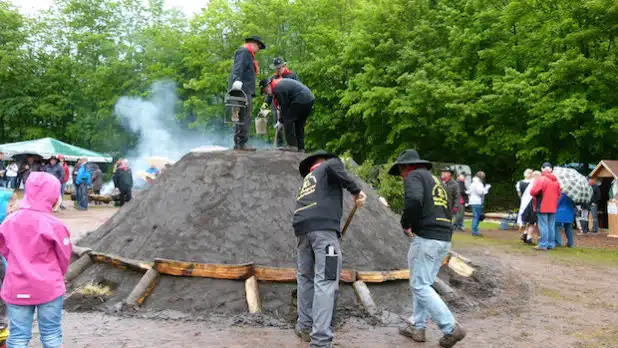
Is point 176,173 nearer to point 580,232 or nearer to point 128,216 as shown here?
point 128,216

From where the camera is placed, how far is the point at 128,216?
338 inches

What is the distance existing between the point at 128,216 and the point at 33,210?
4.44 meters

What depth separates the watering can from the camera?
8.50 meters

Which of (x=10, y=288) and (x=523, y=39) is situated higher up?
(x=523, y=39)

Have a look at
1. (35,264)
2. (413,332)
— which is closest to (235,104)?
(413,332)

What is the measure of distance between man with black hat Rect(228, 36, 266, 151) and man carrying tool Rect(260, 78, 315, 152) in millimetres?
245

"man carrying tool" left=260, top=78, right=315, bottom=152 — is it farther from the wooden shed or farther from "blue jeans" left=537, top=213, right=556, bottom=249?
the wooden shed

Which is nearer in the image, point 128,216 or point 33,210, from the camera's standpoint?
point 33,210

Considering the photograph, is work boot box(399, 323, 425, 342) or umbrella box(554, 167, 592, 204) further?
umbrella box(554, 167, 592, 204)

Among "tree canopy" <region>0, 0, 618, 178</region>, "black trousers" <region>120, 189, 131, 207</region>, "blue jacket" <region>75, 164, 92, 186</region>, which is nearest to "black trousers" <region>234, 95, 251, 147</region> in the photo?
"black trousers" <region>120, 189, 131, 207</region>

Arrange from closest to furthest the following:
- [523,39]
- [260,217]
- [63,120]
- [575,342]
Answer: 1. [575,342]
2. [260,217]
3. [523,39]
4. [63,120]

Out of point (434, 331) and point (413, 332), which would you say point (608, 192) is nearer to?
point (434, 331)

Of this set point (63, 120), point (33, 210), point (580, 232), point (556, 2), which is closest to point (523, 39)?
point (556, 2)

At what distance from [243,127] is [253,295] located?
328 centimetres
